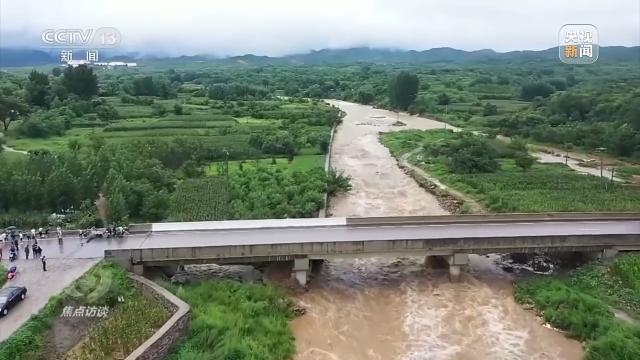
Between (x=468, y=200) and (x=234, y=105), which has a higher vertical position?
(x=234, y=105)

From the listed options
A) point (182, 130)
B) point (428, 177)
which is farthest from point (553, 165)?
point (182, 130)

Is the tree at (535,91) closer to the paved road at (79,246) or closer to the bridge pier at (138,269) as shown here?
the paved road at (79,246)

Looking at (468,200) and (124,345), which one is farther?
(468,200)

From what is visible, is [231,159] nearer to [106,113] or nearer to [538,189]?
[538,189]

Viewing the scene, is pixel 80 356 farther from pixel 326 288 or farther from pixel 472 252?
pixel 472 252

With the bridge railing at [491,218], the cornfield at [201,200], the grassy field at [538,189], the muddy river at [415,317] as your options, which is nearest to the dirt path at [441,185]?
the grassy field at [538,189]

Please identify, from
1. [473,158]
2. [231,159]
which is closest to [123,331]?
[231,159]

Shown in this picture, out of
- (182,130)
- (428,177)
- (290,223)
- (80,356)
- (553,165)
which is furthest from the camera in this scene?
(182,130)
